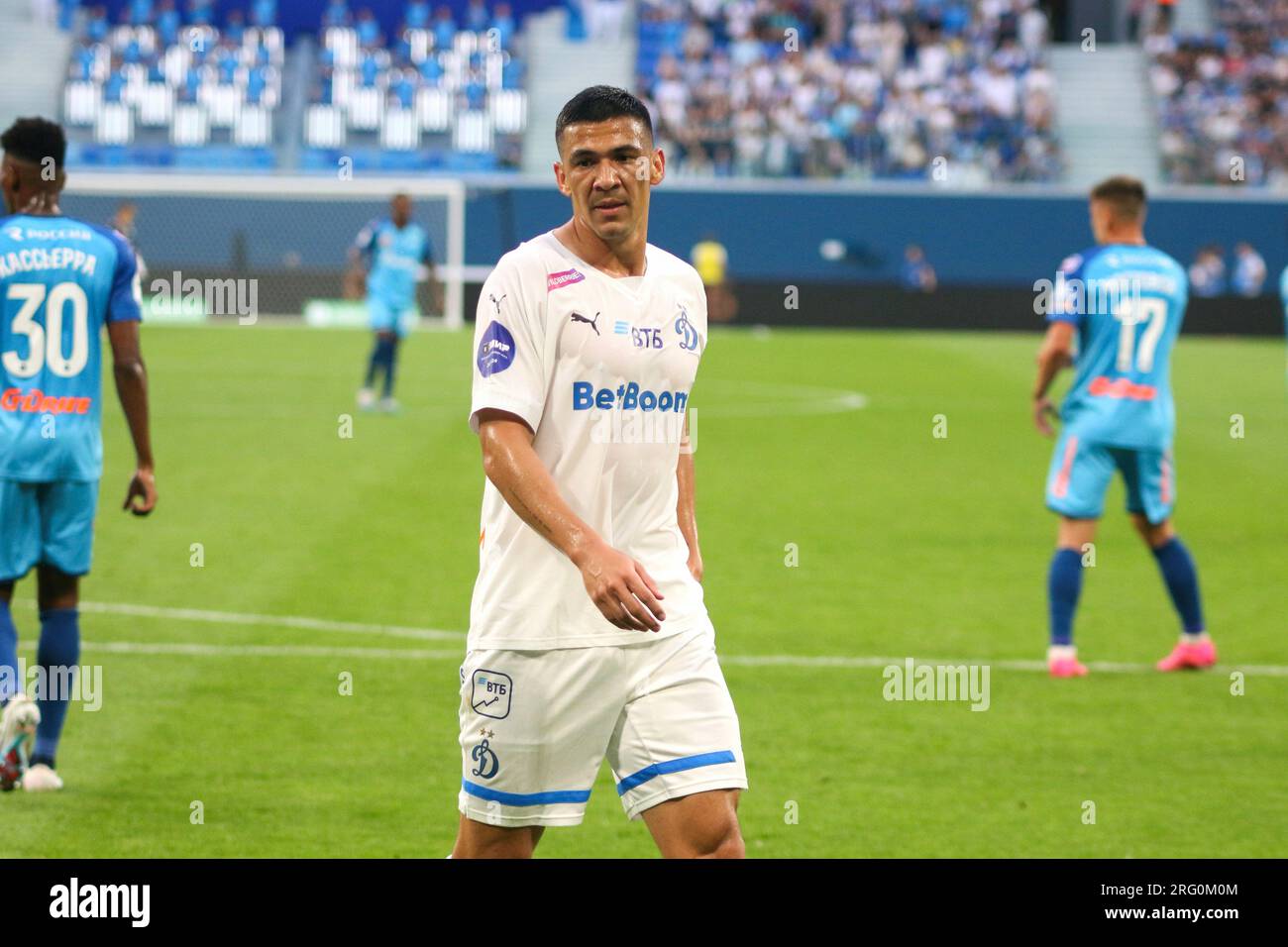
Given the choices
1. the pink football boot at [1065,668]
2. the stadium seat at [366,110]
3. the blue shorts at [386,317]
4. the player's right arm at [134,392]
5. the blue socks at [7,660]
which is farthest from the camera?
the stadium seat at [366,110]

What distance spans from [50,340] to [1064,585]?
4813 mm

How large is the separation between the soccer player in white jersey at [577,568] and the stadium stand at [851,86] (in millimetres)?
36093

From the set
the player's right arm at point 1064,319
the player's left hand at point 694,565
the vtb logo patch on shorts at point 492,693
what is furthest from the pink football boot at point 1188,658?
the vtb logo patch on shorts at point 492,693

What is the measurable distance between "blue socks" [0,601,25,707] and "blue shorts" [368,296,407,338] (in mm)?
13087

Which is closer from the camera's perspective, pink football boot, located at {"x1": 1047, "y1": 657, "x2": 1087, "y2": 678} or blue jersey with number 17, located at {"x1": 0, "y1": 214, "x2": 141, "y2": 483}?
blue jersey with number 17, located at {"x1": 0, "y1": 214, "x2": 141, "y2": 483}

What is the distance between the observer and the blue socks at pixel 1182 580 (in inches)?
352

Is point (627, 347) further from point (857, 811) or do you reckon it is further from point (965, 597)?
point (965, 597)

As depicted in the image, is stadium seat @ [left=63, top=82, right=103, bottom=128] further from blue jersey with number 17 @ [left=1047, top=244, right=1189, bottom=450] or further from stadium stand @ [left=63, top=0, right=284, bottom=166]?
blue jersey with number 17 @ [left=1047, top=244, right=1189, bottom=450]

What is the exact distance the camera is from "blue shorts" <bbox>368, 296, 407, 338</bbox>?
19.4m

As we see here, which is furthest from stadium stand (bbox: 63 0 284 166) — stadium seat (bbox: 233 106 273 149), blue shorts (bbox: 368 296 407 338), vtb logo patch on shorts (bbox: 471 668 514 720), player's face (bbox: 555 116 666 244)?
vtb logo patch on shorts (bbox: 471 668 514 720)

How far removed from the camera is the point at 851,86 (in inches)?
1673

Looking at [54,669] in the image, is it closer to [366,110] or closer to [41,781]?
[41,781]

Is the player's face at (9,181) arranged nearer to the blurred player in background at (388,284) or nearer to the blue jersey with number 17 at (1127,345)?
the blue jersey with number 17 at (1127,345)
